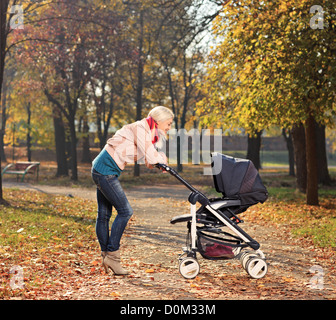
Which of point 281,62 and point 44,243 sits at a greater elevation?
point 281,62

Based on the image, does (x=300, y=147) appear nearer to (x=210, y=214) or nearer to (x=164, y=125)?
(x=210, y=214)

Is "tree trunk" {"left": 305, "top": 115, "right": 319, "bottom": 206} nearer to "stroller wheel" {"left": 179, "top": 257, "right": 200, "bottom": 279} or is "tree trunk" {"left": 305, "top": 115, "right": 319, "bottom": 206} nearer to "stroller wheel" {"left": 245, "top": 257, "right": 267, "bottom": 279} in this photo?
"stroller wheel" {"left": 245, "top": 257, "right": 267, "bottom": 279}

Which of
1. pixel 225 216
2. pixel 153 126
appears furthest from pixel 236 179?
pixel 153 126

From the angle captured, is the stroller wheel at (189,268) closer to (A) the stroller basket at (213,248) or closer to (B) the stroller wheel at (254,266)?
(A) the stroller basket at (213,248)

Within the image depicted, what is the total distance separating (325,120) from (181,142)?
28838mm

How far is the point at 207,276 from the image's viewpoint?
5902 millimetres

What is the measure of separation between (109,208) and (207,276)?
1.40m

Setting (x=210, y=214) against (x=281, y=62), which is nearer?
(x=210, y=214)

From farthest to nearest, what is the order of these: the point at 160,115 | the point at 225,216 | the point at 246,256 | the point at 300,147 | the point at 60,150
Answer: the point at 60,150 < the point at 300,147 < the point at 246,256 < the point at 225,216 < the point at 160,115

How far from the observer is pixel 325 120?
11977 millimetres

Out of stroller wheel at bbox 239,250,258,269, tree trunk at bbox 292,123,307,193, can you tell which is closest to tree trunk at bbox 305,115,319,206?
tree trunk at bbox 292,123,307,193

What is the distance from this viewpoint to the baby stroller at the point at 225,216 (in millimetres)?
5637

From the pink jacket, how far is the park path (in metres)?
1.32

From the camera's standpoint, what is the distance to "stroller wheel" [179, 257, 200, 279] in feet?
18.3
